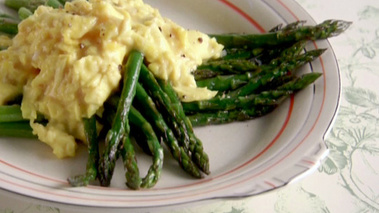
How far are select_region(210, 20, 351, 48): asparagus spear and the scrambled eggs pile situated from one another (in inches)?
20.1

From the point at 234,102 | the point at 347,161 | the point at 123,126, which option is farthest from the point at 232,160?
the point at 347,161

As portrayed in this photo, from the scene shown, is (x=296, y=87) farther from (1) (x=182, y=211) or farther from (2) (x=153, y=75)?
(1) (x=182, y=211)

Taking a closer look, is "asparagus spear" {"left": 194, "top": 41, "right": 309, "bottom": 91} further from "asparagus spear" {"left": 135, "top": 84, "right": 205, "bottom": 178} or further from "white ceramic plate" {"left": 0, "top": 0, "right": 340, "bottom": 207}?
"asparagus spear" {"left": 135, "top": 84, "right": 205, "bottom": 178}

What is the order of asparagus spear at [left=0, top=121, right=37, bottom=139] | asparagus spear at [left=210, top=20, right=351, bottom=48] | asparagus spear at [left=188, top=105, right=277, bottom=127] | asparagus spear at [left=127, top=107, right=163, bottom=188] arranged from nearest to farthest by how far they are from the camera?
1. asparagus spear at [left=127, top=107, right=163, bottom=188]
2. asparagus spear at [left=0, top=121, right=37, bottom=139]
3. asparagus spear at [left=188, top=105, right=277, bottom=127]
4. asparagus spear at [left=210, top=20, right=351, bottom=48]

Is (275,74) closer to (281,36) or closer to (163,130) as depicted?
(281,36)

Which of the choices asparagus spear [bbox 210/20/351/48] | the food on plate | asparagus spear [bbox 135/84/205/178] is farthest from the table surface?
asparagus spear [bbox 210/20/351/48]

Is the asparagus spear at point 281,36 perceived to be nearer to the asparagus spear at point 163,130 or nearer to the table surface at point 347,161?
the table surface at point 347,161

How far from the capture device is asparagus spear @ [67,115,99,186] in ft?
7.50

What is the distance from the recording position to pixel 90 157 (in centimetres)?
253

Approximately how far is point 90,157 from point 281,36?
5.03 feet

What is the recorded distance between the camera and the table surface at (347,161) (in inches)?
103

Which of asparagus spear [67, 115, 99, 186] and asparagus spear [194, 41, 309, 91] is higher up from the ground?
asparagus spear [194, 41, 309, 91]

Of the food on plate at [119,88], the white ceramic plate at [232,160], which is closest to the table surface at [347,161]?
the white ceramic plate at [232,160]

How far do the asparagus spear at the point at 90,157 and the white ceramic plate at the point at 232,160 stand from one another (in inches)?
1.5
